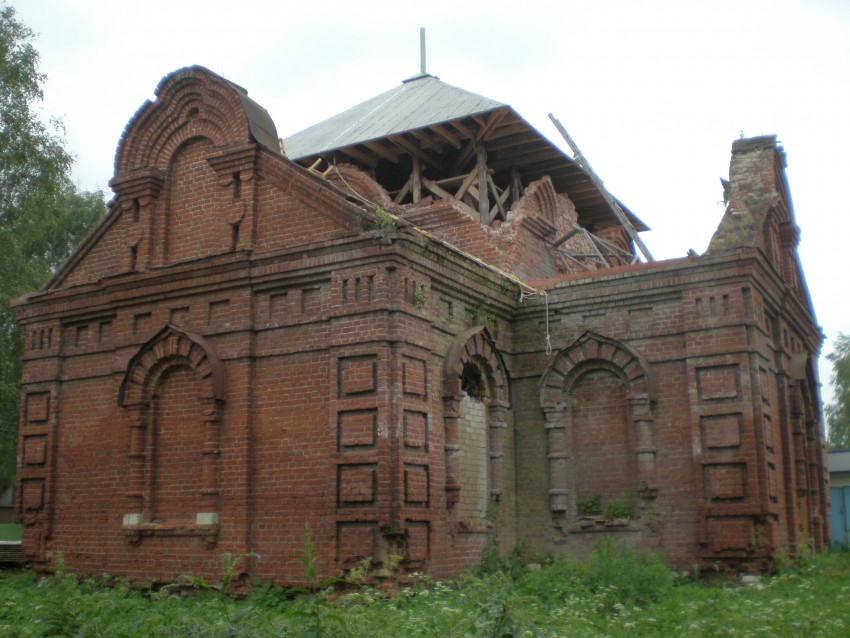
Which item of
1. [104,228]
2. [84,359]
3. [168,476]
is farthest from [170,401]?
[104,228]

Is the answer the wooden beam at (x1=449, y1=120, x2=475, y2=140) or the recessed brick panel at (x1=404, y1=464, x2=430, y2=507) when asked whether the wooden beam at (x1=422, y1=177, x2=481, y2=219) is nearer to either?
the wooden beam at (x1=449, y1=120, x2=475, y2=140)

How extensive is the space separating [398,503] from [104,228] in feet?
20.9

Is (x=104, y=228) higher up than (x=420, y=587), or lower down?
higher up

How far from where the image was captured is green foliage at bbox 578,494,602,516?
12984mm

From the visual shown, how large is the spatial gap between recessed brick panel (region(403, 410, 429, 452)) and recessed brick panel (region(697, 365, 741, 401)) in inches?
149

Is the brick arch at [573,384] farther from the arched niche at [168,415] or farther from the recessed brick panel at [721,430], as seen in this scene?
the arched niche at [168,415]

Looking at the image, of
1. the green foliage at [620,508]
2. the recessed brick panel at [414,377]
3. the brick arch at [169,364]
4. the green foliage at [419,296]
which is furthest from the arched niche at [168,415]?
the green foliage at [620,508]

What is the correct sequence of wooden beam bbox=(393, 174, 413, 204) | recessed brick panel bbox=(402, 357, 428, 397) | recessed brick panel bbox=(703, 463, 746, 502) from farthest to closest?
wooden beam bbox=(393, 174, 413, 204), recessed brick panel bbox=(703, 463, 746, 502), recessed brick panel bbox=(402, 357, 428, 397)

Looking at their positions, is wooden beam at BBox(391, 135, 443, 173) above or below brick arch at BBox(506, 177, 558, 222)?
above

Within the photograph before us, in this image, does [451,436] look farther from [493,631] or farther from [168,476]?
[493,631]

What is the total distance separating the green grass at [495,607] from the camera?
24.0ft

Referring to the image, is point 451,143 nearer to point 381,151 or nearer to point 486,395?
point 381,151

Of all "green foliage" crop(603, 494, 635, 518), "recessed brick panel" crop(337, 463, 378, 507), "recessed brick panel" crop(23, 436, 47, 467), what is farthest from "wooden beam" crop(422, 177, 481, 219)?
"recessed brick panel" crop(23, 436, 47, 467)

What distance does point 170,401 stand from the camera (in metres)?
12.4
